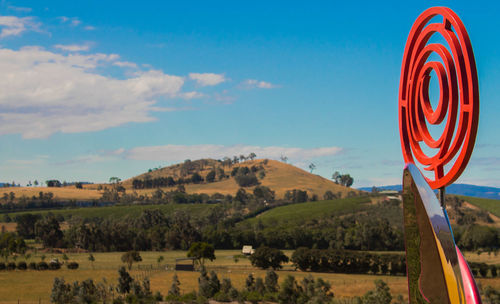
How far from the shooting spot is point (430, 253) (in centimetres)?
1342

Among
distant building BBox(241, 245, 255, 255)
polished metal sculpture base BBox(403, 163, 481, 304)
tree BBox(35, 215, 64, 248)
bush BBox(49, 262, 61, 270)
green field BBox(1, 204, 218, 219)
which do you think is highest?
green field BBox(1, 204, 218, 219)

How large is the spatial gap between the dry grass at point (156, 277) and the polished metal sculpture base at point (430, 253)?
51508 millimetres

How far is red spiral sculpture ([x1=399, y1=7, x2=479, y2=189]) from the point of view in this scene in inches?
595

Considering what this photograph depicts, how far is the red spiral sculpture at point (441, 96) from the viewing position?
1512cm

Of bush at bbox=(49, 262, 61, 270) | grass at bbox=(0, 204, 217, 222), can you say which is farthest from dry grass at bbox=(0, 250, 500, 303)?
grass at bbox=(0, 204, 217, 222)

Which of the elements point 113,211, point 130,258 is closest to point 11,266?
point 130,258

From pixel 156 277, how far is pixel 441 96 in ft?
230

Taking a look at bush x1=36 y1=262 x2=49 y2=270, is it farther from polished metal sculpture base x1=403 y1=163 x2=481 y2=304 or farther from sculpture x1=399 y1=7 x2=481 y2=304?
polished metal sculpture base x1=403 y1=163 x2=481 y2=304

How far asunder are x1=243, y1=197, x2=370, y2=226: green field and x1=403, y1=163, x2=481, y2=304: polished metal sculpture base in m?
139

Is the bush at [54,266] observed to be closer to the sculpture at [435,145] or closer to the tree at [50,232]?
the tree at [50,232]

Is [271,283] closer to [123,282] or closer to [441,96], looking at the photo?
[123,282]

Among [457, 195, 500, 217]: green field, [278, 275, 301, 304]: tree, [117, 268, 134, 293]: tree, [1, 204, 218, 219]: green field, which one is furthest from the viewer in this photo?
[1, 204, 218, 219]: green field

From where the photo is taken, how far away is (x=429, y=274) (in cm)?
1348

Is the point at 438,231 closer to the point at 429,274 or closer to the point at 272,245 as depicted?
the point at 429,274
